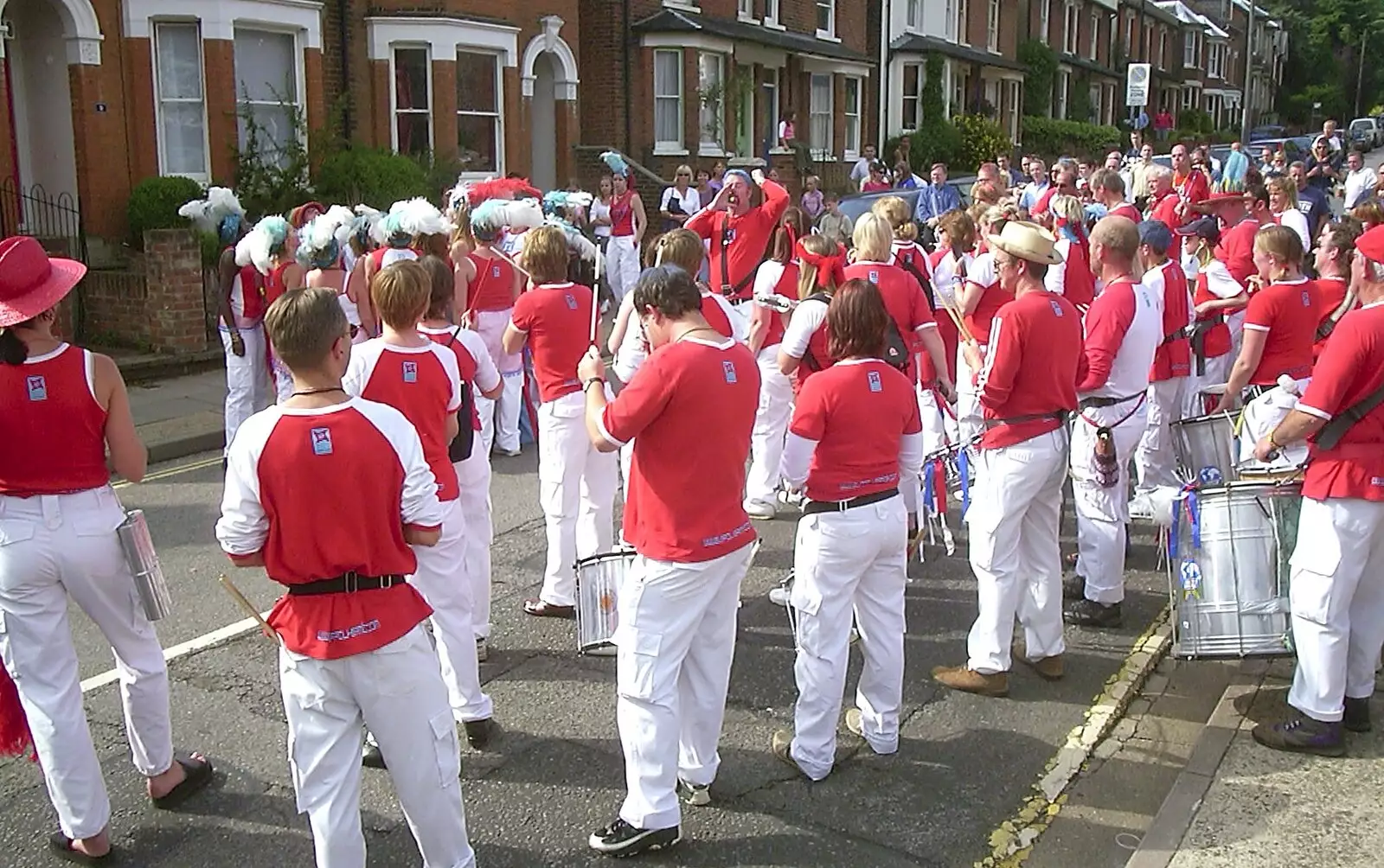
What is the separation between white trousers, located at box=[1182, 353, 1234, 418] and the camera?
7.95 m

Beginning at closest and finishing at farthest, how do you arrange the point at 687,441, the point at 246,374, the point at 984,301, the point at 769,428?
1. the point at 687,441
2. the point at 984,301
3. the point at 769,428
4. the point at 246,374

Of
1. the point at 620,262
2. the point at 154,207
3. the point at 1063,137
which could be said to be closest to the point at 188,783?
the point at 154,207

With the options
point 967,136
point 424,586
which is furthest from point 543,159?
point 424,586

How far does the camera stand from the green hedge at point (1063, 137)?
1657 inches

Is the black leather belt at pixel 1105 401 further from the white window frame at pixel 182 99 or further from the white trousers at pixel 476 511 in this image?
the white window frame at pixel 182 99

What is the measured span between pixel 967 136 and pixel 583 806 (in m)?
32.5

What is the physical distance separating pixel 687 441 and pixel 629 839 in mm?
1333

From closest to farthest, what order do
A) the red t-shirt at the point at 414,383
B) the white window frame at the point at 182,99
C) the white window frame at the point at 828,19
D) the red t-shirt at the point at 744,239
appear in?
the red t-shirt at the point at 414,383 → the red t-shirt at the point at 744,239 → the white window frame at the point at 182,99 → the white window frame at the point at 828,19

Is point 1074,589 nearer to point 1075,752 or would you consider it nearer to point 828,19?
point 1075,752

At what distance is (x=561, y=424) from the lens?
6148 mm

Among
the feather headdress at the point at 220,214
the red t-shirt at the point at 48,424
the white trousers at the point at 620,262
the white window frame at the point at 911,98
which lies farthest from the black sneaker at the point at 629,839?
the white window frame at the point at 911,98

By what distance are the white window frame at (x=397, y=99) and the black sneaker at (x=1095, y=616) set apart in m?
14.3

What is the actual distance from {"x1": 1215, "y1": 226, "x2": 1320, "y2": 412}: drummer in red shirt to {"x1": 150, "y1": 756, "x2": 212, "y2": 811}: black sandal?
5220 mm

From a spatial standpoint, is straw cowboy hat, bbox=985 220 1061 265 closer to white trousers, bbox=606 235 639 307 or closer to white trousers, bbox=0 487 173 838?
white trousers, bbox=0 487 173 838
